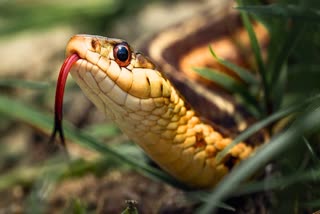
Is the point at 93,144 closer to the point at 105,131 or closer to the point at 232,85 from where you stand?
the point at 232,85

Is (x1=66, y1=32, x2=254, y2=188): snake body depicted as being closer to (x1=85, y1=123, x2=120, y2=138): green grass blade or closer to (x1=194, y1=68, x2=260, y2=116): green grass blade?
(x1=194, y1=68, x2=260, y2=116): green grass blade

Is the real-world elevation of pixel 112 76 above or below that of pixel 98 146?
above

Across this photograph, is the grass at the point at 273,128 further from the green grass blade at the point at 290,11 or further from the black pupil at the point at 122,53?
the black pupil at the point at 122,53

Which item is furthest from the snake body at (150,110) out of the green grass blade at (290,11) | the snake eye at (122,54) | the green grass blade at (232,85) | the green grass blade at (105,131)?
the green grass blade at (105,131)

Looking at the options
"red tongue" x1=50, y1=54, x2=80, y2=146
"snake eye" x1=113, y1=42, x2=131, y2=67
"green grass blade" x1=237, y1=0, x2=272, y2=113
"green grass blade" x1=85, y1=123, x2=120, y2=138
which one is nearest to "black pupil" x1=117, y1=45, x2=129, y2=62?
"snake eye" x1=113, y1=42, x2=131, y2=67

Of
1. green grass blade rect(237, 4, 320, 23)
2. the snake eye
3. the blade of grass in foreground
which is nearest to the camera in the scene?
green grass blade rect(237, 4, 320, 23)

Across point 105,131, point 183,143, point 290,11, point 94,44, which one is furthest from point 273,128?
point 105,131
